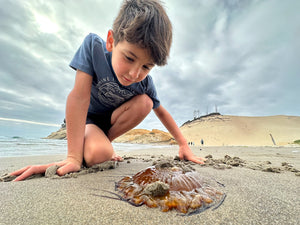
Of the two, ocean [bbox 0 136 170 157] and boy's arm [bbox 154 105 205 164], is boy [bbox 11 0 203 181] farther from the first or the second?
ocean [bbox 0 136 170 157]

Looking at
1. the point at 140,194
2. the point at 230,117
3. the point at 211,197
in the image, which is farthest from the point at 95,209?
the point at 230,117

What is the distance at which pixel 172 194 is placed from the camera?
0.90 metres

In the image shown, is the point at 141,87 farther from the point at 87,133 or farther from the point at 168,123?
the point at 87,133

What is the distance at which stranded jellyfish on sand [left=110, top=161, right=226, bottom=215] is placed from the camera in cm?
83

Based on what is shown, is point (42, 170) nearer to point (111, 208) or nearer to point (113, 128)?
point (111, 208)

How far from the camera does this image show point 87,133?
7.67 feet

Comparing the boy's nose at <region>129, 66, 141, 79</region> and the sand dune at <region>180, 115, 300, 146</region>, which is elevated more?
the sand dune at <region>180, 115, 300, 146</region>

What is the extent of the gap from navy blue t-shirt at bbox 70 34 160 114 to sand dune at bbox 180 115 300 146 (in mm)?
26439

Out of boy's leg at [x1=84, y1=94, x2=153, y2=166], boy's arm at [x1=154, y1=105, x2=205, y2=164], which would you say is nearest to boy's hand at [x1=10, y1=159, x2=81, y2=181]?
boy's leg at [x1=84, y1=94, x2=153, y2=166]

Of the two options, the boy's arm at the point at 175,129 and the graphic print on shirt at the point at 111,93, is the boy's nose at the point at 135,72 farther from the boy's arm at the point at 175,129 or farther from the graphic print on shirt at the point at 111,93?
the boy's arm at the point at 175,129

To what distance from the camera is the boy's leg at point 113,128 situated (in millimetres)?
1986

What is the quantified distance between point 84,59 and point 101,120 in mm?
1393

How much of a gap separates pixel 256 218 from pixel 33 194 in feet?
4.40

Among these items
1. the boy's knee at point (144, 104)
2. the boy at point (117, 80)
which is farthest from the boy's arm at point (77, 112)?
the boy's knee at point (144, 104)
